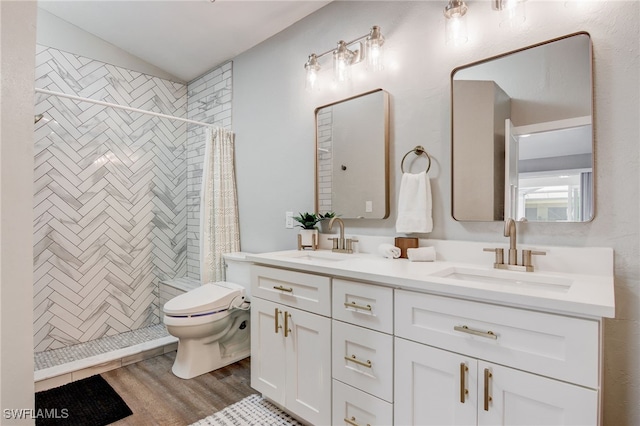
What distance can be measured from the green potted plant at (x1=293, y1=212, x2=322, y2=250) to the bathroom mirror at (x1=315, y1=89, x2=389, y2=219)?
11 cm

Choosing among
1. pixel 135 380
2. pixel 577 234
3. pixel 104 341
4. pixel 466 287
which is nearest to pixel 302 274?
pixel 466 287

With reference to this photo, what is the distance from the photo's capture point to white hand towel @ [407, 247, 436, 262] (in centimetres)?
163

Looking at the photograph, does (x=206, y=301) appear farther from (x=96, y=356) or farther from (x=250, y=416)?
(x=96, y=356)

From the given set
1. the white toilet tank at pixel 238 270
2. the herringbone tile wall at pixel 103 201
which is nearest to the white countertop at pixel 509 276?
the white toilet tank at pixel 238 270

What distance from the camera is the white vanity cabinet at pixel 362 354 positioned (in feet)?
4.25

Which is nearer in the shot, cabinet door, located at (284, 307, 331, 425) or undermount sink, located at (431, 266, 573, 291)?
undermount sink, located at (431, 266, 573, 291)

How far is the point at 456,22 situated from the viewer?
1578 millimetres

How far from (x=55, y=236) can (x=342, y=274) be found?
8.88 feet

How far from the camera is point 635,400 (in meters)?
1.19

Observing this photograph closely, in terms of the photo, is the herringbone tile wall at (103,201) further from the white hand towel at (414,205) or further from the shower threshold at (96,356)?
the white hand towel at (414,205)

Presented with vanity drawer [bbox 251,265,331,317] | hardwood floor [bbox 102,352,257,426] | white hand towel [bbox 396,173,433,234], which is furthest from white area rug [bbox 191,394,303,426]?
white hand towel [bbox 396,173,433,234]

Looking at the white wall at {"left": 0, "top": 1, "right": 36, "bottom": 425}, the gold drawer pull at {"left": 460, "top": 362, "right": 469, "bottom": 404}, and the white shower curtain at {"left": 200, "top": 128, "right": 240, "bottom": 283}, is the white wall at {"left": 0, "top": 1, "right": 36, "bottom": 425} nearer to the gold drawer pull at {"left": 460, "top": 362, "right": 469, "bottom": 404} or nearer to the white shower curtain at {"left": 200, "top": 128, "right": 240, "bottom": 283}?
the gold drawer pull at {"left": 460, "top": 362, "right": 469, "bottom": 404}

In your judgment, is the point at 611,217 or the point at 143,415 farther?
the point at 143,415

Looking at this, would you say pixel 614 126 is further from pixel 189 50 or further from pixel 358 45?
pixel 189 50
